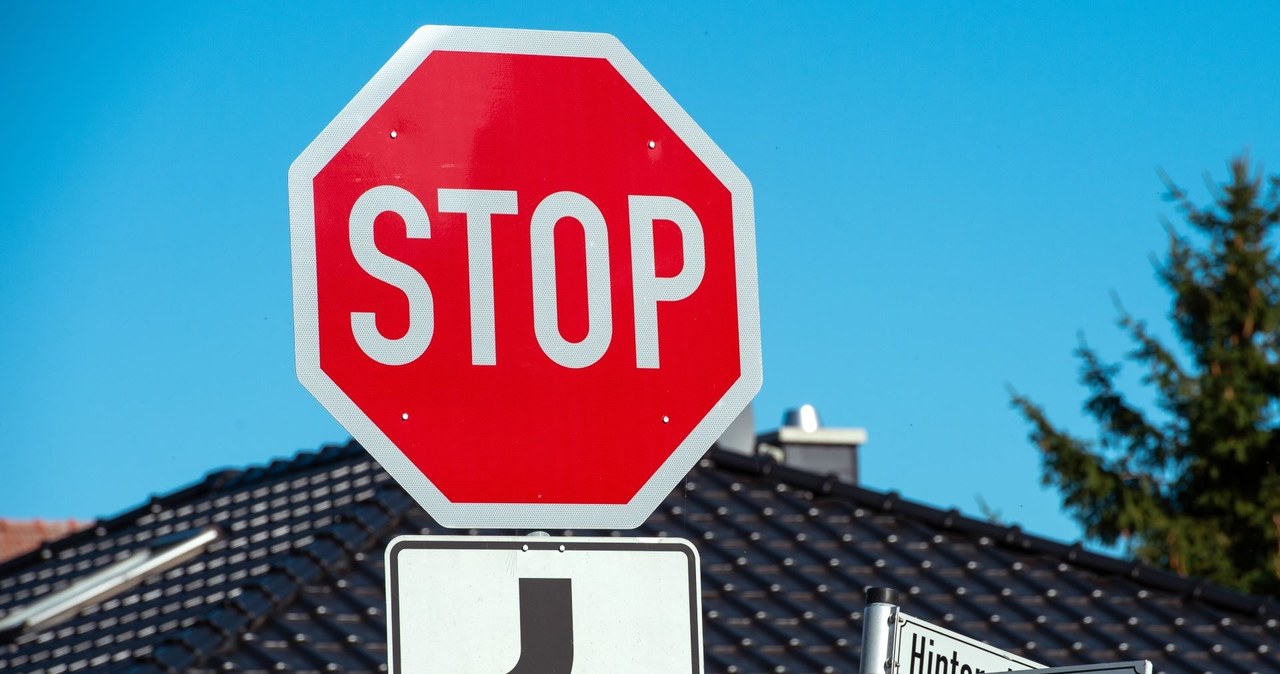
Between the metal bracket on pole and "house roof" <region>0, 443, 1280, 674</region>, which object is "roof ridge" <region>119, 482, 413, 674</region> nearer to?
"house roof" <region>0, 443, 1280, 674</region>

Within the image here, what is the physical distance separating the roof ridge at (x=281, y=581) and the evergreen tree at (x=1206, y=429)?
20.0 metres

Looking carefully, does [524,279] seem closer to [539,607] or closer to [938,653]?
[539,607]

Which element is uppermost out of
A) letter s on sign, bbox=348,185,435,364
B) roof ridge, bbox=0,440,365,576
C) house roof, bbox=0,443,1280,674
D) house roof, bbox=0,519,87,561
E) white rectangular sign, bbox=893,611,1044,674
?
house roof, bbox=0,519,87,561

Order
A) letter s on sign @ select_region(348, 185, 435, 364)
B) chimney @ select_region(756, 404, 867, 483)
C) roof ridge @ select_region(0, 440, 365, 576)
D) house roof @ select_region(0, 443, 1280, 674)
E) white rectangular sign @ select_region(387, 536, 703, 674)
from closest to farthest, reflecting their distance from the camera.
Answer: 1. white rectangular sign @ select_region(387, 536, 703, 674)
2. letter s on sign @ select_region(348, 185, 435, 364)
3. house roof @ select_region(0, 443, 1280, 674)
4. roof ridge @ select_region(0, 440, 365, 576)
5. chimney @ select_region(756, 404, 867, 483)

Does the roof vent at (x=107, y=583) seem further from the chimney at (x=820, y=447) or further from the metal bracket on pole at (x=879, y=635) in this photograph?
the metal bracket on pole at (x=879, y=635)

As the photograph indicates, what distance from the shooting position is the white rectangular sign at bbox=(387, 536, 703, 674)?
2.45 metres

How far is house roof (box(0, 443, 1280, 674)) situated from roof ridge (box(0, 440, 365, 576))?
381mm

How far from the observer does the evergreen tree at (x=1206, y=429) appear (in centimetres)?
2727

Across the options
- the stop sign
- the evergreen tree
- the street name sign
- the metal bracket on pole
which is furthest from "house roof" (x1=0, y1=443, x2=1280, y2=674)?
the evergreen tree

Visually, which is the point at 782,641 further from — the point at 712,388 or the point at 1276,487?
the point at 1276,487

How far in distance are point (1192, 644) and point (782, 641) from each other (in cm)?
261

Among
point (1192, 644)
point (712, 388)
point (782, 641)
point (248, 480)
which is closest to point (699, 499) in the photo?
point (782, 641)

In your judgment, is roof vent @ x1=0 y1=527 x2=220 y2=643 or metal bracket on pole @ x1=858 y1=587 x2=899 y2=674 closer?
metal bracket on pole @ x1=858 y1=587 x2=899 y2=674

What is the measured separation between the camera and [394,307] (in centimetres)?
257
